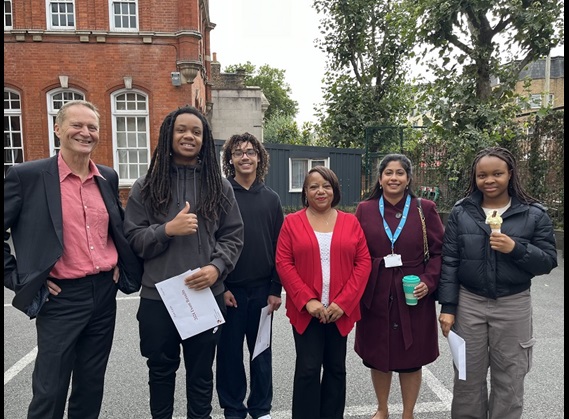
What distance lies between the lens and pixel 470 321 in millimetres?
2768

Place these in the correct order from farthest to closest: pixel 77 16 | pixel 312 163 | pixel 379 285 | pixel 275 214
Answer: pixel 312 163, pixel 77 16, pixel 275 214, pixel 379 285

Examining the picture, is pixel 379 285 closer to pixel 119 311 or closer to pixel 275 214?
pixel 275 214

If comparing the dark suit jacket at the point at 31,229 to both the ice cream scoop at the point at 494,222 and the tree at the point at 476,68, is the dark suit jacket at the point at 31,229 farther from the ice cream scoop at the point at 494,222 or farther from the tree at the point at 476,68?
the tree at the point at 476,68

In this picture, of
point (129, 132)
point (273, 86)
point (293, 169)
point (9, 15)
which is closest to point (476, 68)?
point (293, 169)

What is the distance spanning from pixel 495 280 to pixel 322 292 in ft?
3.52

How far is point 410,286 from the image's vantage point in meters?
2.88

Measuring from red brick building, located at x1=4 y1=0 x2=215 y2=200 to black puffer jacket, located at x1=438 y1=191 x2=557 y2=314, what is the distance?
41.0 feet

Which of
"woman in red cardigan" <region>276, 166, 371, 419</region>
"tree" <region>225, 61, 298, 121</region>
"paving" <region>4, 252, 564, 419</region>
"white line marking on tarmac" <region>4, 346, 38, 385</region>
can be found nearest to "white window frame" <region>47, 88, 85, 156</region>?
"paving" <region>4, 252, 564, 419</region>

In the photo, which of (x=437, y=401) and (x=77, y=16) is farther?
(x=77, y=16)

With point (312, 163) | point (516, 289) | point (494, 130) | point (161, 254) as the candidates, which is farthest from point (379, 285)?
point (312, 163)

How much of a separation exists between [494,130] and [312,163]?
7.86m

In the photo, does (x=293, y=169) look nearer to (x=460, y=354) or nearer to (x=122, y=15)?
(x=122, y=15)

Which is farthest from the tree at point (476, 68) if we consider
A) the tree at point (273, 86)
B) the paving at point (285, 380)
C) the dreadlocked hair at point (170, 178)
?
the tree at point (273, 86)

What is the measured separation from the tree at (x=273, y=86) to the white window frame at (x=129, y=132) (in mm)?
39497
